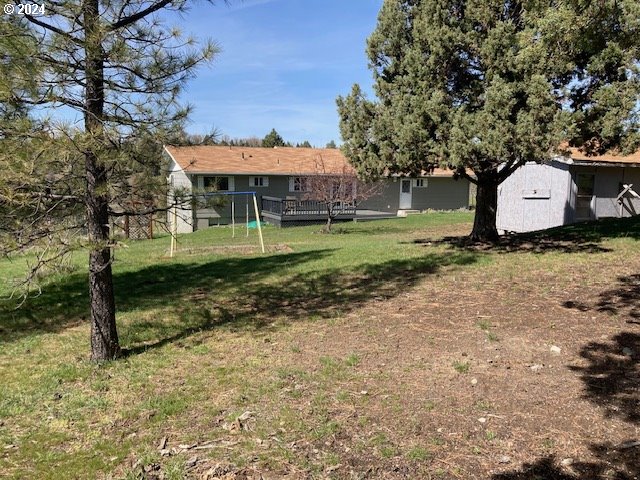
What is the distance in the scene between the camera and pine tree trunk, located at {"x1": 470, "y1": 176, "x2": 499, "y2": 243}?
11.6 m

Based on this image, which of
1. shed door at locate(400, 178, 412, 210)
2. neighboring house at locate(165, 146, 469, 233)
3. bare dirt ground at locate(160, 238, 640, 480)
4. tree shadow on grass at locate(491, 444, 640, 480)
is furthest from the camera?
shed door at locate(400, 178, 412, 210)

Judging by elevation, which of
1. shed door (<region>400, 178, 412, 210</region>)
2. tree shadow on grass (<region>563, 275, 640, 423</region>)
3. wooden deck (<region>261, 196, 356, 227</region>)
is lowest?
tree shadow on grass (<region>563, 275, 640, 423</region>)

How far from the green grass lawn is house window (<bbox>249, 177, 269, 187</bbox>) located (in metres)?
17.3

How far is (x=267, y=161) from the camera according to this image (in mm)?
29828

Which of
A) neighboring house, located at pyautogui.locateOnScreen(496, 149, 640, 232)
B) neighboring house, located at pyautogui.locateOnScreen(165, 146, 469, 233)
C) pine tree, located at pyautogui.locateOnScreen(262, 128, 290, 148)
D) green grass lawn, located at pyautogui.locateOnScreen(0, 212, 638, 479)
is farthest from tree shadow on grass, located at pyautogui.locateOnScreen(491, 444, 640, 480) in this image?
pine tree, located at pyautogui.locateOnScreen(262, 128, 290, 148)

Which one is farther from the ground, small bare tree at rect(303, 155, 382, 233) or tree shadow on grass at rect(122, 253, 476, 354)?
small bare tree at rect(303, 155, 382, 233)

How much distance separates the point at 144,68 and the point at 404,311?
4.03 meters

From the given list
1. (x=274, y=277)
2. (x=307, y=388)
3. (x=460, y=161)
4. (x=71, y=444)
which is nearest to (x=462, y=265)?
(x=460, y=161)

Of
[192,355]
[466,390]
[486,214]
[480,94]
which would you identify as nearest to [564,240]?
[486,214]

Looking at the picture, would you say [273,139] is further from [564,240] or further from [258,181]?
[564,240]

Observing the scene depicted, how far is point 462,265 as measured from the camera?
9109 millimetres

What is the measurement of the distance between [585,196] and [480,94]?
34.1 ft

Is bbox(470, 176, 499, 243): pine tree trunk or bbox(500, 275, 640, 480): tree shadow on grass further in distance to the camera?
bbox(470, 176, 499, 243): pine tree trunk

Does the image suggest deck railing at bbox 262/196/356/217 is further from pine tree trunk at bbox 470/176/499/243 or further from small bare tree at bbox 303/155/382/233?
pine tree trunk at bbox 470/176/499/243
